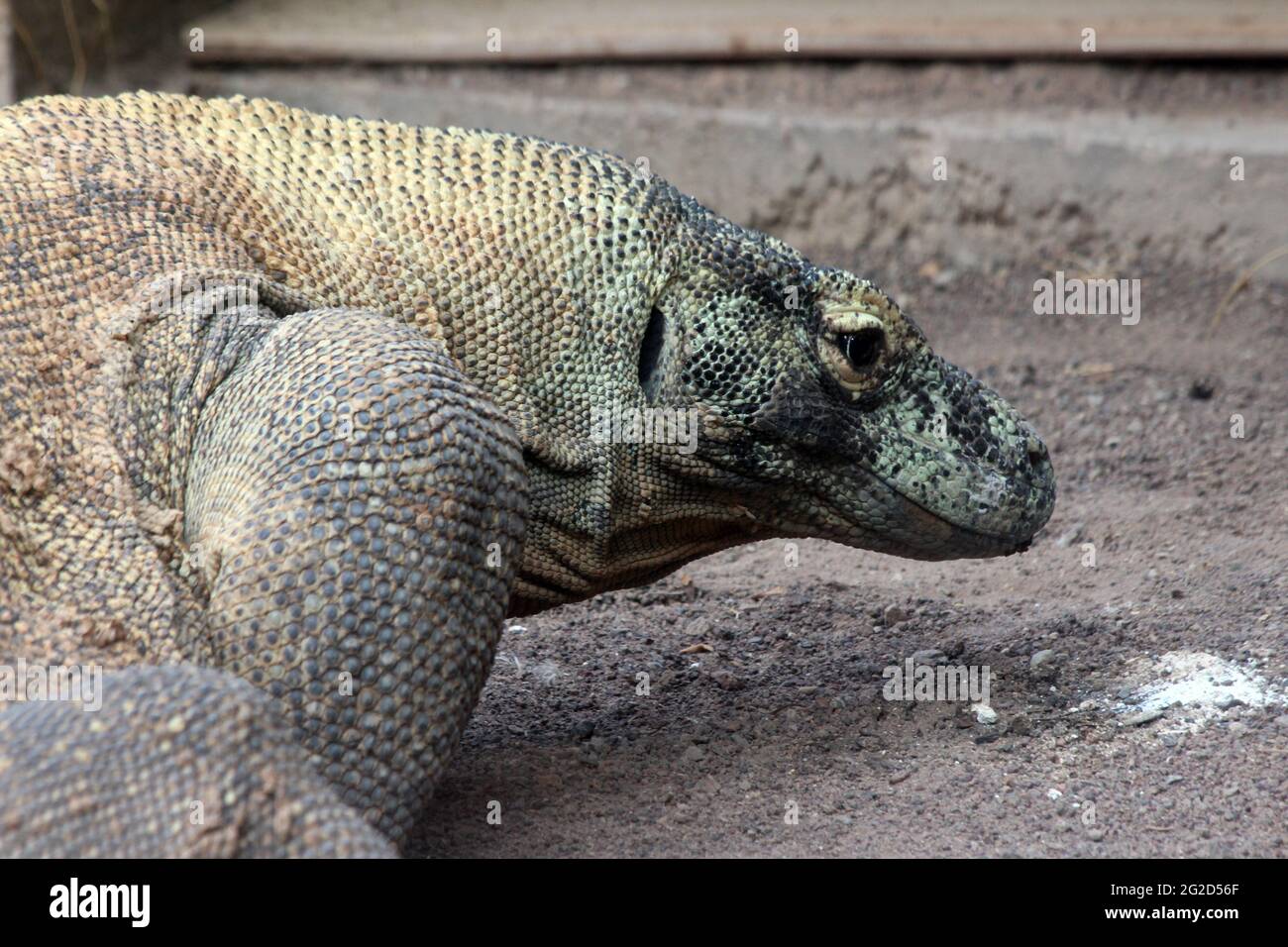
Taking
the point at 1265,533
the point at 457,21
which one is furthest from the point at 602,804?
the point at 457,21

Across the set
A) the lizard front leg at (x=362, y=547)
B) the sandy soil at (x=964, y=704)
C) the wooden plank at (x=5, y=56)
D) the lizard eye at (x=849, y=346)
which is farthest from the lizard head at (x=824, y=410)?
the wooden plank at (x=5, y=56)

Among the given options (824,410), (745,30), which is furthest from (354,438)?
(745,30)

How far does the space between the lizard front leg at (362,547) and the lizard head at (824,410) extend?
782 mm

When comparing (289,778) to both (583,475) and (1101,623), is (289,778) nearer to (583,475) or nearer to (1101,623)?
(583,475)

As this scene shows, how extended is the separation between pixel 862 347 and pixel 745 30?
5.02 m

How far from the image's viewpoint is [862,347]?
373cm

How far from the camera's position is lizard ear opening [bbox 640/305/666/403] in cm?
363

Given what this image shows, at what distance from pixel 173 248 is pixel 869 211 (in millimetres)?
5590

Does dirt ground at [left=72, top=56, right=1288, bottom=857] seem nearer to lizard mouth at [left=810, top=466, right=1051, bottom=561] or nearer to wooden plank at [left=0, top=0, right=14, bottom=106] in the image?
lizard mouth at [left=810, top=466, right=1051, bottom=561]

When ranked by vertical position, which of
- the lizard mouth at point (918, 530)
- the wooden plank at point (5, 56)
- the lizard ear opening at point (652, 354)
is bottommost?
the lizard mouth at point (918, 530)

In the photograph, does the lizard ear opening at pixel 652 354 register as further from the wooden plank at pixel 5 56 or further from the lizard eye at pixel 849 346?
the wooden plank at pixel 5 56

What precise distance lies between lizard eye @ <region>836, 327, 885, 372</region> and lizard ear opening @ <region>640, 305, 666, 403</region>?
42cm

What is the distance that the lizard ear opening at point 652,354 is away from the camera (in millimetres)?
3635

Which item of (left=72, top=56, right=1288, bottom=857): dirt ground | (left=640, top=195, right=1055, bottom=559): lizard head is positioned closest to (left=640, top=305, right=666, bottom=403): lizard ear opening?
(left=640, top=195, right=1055, bottom=559): lizard head
